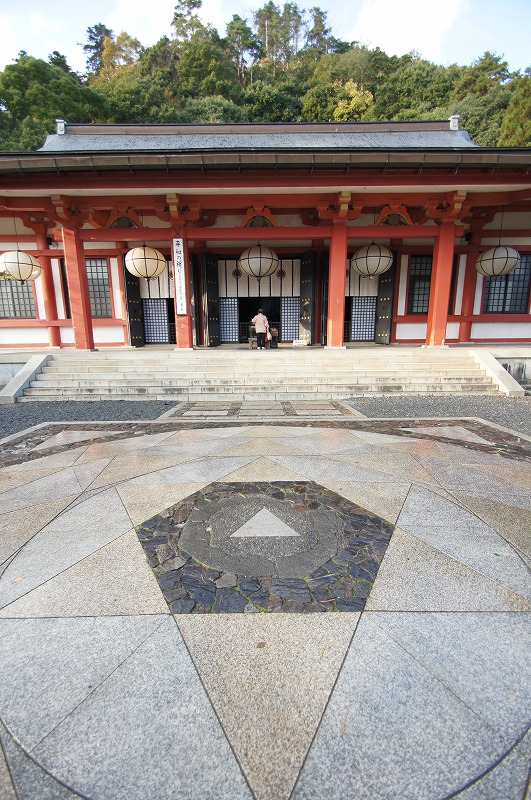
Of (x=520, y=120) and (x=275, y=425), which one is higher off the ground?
(x=520, y=120)

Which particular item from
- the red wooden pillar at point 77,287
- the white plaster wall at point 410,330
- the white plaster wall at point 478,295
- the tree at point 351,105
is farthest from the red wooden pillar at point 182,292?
the tree at point 351,105

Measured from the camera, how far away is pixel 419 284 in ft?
41.0

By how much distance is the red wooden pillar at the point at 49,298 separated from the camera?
38.3 feet

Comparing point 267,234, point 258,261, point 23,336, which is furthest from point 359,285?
point 23,336

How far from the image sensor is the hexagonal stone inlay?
2.04m

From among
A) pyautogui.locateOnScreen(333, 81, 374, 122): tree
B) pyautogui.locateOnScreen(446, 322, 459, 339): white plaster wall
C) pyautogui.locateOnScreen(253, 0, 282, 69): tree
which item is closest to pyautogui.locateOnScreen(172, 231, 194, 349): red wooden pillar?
pyautogui.locateOnScreen(446, 322, 459, 339): white plaster wall

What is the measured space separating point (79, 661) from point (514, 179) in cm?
1122

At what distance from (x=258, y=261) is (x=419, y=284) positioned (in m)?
5.54

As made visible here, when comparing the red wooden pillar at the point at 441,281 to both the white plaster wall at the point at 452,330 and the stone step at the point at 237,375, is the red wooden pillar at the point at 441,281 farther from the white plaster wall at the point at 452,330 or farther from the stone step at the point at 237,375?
the white plaster wall at the point at 452,330

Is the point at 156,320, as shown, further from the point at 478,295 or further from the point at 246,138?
the point at 478,295

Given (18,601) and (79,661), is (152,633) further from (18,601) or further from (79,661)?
(18,601)

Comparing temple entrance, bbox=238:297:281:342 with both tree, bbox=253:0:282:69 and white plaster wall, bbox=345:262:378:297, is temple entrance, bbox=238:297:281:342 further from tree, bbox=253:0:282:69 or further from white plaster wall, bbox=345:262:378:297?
tree, bbox=253:0:282:69


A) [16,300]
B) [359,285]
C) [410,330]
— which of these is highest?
[359,285]

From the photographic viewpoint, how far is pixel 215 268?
505 inches
